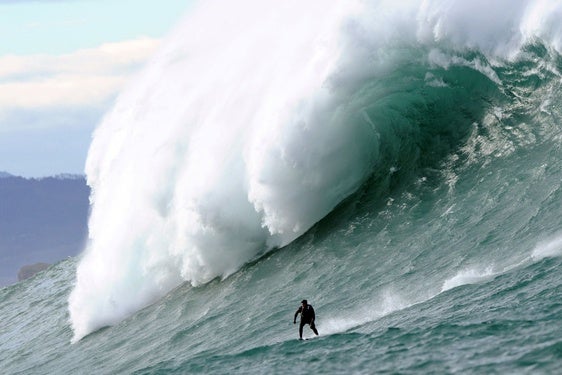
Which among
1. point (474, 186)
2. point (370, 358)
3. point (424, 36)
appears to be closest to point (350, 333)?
point (370, 358)

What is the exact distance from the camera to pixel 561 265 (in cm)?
1491

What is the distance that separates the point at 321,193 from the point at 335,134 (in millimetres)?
1510

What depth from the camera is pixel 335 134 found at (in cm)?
2309

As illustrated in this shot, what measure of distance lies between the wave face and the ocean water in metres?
0.05

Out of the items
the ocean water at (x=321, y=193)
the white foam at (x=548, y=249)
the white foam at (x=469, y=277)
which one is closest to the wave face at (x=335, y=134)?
the ocean water at (x=321, y=193)

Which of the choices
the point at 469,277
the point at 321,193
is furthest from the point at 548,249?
the point at 321,193

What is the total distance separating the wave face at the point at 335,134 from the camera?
73.4 feet

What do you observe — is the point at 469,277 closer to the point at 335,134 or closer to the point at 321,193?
the point at 321,193

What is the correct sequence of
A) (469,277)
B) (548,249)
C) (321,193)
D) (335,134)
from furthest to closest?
(321,193) < (335,134) < (469,277) < (548,249)

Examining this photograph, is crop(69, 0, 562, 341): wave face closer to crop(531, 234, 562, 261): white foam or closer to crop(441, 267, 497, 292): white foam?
crop(441, 267, 497, 292): white foam

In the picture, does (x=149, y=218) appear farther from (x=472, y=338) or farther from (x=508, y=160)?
(x=472, y=338)

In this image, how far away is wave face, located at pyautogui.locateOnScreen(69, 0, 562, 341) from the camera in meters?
22.4

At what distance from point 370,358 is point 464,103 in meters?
11.6

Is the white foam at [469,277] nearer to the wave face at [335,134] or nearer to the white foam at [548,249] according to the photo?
the white foam at [548,249]
